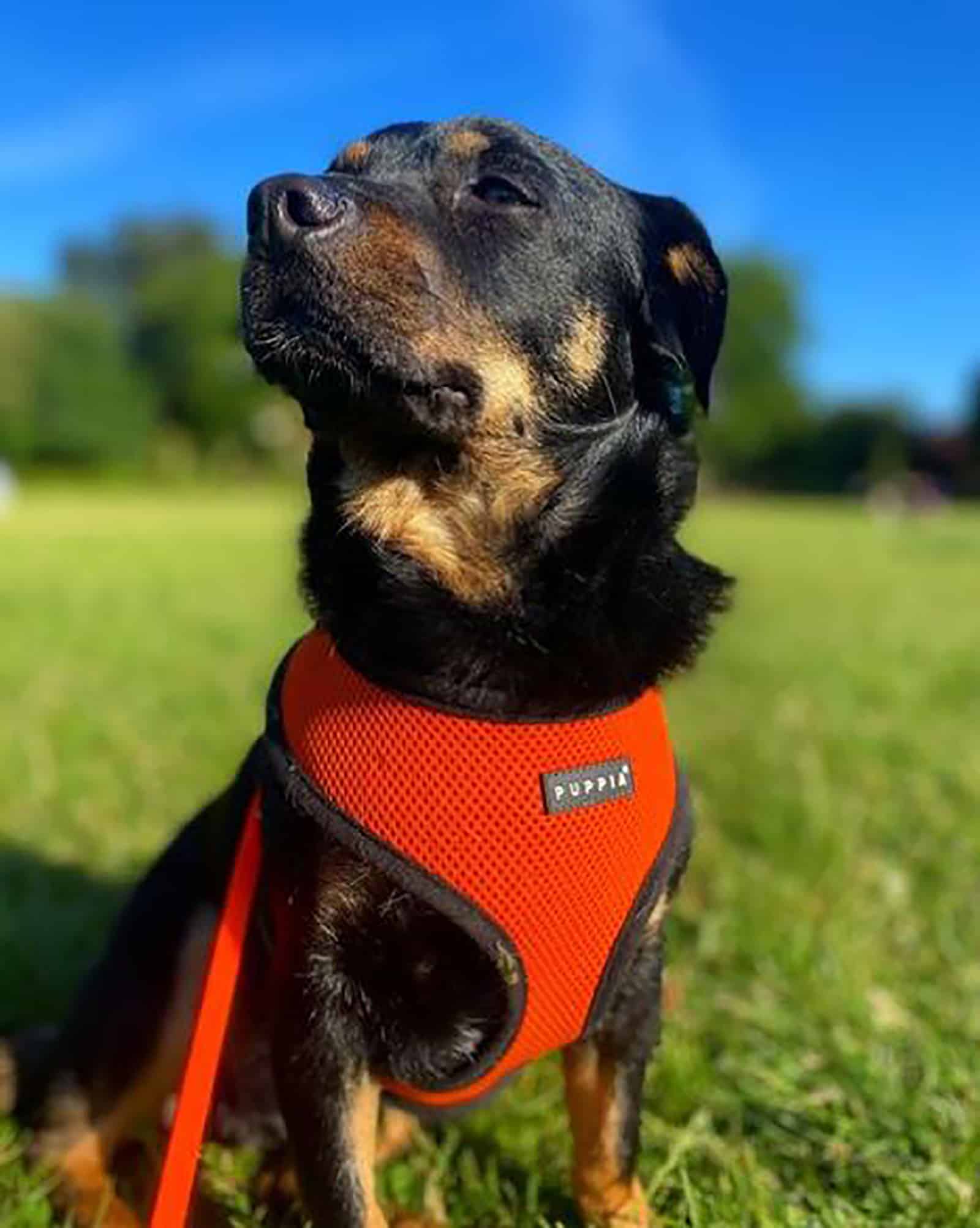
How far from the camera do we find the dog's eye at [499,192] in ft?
8.86

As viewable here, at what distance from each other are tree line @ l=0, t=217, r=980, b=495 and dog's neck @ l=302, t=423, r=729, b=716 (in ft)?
193

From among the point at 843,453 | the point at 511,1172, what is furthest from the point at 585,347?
the point at 843,453

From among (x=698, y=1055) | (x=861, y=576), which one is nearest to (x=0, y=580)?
(x=861, y=576)

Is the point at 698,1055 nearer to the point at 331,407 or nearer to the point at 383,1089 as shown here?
the point at 383,1089

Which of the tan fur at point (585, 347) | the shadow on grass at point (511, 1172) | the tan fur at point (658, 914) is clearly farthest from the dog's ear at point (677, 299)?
the shadow on grass at point (511, 1172)

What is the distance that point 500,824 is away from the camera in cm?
239

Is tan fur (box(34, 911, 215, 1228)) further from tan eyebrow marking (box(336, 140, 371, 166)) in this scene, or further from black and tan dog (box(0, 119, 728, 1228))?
tan eyebrow marking (box(336, 140, 371, 166))

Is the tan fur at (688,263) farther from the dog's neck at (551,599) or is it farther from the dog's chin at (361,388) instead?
the dog's chin at (361,388)

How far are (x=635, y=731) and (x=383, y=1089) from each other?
0.94m

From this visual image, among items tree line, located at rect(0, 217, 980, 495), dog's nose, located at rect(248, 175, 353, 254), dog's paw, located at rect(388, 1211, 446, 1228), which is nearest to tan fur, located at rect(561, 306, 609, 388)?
dog's nose, located at rect(248, 175, 353, 254)

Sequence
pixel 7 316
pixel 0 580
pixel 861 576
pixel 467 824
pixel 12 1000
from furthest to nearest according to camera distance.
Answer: pixel 7 316, pixel 861 576, pixel 0 580, pixel 12 1000, pixel 467 824

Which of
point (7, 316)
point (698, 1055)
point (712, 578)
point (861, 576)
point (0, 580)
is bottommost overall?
point (7, 316)

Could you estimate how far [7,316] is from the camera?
2936 inches

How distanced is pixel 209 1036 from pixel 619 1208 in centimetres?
98
